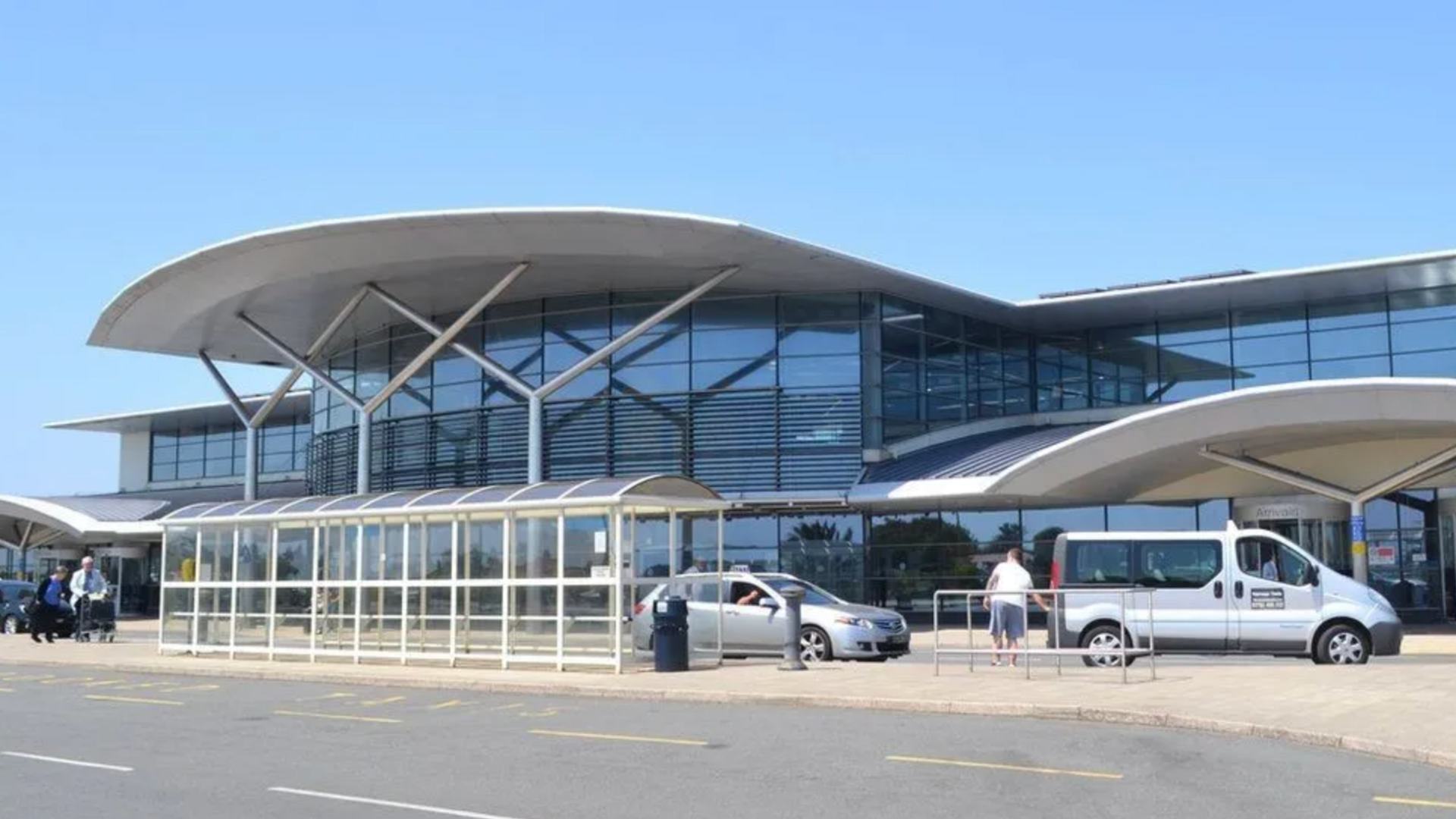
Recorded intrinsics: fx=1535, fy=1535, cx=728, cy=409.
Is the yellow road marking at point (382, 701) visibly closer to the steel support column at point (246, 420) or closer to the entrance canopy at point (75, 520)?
the steel support column at point (246, 420)

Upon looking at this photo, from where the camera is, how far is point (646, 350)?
35500mm

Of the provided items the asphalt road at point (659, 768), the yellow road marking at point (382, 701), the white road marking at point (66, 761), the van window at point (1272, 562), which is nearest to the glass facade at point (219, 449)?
the yellow road marking at point (382, 701)

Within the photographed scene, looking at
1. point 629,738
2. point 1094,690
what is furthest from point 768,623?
point 629,738

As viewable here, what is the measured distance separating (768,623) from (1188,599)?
6.22 metres

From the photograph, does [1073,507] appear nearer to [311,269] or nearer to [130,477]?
[311,269]

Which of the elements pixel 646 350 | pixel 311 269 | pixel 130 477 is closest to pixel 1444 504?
pixel 646 350

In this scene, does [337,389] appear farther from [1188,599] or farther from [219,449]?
[1188,599]

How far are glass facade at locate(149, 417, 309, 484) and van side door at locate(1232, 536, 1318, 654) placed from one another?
134ft

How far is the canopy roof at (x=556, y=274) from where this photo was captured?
103ft

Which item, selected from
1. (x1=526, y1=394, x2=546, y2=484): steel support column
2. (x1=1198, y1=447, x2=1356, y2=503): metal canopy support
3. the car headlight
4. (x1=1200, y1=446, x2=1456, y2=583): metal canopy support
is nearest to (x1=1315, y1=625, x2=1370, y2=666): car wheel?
the car headlight

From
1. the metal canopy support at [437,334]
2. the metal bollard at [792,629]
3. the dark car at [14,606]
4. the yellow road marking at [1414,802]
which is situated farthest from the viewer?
the dark car at [14,606]

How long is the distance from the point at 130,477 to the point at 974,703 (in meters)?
52.9

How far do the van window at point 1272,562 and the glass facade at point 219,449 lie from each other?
40.9 meters

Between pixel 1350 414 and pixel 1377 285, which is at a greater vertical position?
pixel 1377 285
